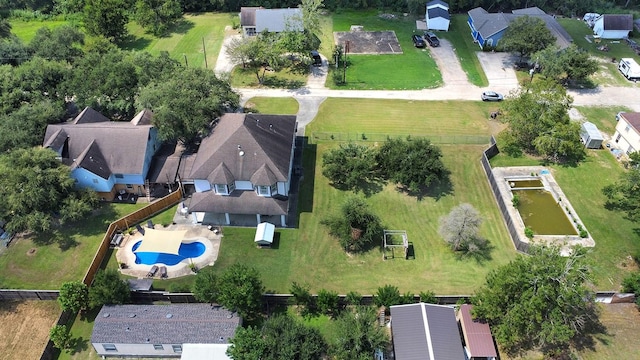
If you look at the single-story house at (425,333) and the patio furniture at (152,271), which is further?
the patio furniture at (152,271)

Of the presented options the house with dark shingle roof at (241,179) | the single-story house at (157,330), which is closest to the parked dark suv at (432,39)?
the house with dark shingle roof at (241,179)

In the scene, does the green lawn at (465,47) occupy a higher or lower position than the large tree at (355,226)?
higher

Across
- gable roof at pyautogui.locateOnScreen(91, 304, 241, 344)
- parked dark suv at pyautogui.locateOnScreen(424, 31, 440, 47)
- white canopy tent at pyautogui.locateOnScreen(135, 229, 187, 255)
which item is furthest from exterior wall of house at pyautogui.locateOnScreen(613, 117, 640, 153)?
white canopy tent at pyautogui.locateOnScreen(135, 229, 187, 255)

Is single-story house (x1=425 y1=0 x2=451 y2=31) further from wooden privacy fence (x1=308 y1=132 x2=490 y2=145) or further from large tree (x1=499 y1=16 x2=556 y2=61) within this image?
wooden privacy fence (x1=308 y1=132 x2=490 y2=145)

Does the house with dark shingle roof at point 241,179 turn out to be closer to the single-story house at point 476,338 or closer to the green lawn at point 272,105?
the green lawn at point 272,105

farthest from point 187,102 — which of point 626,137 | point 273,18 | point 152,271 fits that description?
point 626,137

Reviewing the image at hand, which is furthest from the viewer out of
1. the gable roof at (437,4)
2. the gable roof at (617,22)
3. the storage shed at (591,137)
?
the gable roof at (437,4)

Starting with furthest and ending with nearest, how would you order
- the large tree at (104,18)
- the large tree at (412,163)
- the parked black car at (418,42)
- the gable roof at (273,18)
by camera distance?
the large tree at (104,18) → the parked black car at (418,42) → the gable roof at (273,18) → the large tree at (412,163)

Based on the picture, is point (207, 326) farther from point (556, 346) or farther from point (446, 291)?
point (556, 346)

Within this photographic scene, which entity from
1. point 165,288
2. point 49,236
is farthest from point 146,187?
point 165,288
